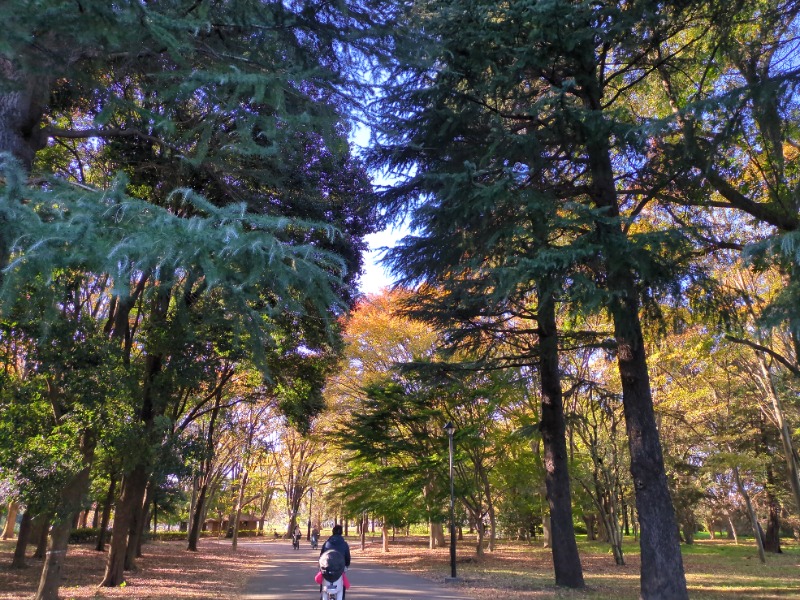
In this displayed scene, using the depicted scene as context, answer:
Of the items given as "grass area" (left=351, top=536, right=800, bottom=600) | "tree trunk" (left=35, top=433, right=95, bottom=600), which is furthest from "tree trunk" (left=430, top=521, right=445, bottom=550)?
"tree trunk" (left=35, top=433, right=95, bottom=600)

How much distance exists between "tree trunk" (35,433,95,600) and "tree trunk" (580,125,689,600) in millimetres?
9022

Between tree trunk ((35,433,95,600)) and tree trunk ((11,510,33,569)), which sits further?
tree trunk ((11,510,33,569))

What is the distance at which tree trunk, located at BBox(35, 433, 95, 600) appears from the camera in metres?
9.35

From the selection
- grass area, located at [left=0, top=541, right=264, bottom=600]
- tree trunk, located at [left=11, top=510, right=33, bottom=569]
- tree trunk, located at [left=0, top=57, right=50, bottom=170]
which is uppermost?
tree trunk, located at [left=0, top=57, right=50, bottom=170]

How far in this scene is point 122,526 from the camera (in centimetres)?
1271

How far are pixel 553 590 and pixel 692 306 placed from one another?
256 inches

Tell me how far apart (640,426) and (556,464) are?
3.93 m

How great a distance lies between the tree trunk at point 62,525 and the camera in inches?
368

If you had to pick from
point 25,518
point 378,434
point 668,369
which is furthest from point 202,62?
point 668,369

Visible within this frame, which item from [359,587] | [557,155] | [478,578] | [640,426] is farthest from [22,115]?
[478,578]

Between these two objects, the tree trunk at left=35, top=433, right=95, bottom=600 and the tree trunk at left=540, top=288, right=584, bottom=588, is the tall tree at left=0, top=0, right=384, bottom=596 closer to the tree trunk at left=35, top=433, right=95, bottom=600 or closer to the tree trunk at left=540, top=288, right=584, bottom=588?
the tree trunk at left=35, top=433, right=95, bottom=600

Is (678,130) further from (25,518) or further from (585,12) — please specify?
(25,518)

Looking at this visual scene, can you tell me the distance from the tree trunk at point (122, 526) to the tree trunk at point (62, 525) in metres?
2.60

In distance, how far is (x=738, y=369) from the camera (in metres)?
18.2
